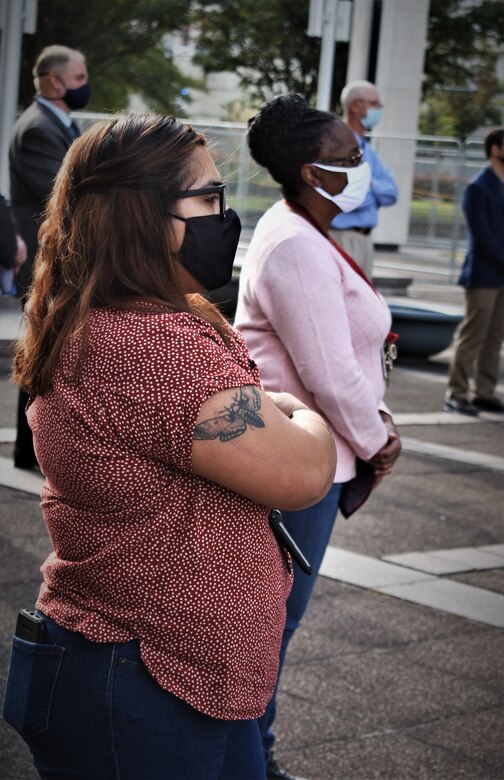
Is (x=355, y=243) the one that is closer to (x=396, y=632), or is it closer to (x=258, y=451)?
(x=396, y=632)

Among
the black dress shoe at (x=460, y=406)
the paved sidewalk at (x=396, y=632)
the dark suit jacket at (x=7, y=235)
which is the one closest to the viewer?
the paved sidewalk at (x=396, y=632)

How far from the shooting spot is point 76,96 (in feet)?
22.8

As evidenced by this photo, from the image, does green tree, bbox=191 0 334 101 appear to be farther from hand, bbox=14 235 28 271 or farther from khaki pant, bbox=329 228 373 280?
hand, bbox=14 235 28 271

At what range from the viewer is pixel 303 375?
3.26 meters

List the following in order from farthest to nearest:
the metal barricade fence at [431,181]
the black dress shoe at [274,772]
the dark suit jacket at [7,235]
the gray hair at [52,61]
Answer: the metal barricade fence at [431,181]
the gray hair at [52,61]
the dark suit jacket at [7,235]
the black dress shoe at [274,772]

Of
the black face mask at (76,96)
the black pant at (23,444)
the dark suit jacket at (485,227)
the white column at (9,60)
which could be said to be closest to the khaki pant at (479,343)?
the dark suit jacket at (485,227)

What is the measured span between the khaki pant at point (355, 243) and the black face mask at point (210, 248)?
19.6 ft

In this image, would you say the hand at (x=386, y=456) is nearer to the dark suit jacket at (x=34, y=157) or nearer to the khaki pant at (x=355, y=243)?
the dark suit jacket at (x=34, y=157)

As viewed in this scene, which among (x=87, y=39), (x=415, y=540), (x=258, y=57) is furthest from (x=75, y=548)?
(x=258, y=57)

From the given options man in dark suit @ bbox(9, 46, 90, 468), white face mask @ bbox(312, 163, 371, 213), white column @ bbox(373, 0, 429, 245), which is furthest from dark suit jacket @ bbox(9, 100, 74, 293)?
white column @ bbox(373, 0, 429, 245)

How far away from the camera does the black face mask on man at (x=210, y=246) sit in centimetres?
209

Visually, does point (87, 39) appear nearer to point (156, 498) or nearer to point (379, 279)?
point (379, 279)

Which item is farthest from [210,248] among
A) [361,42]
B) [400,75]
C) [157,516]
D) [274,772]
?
[400,75]

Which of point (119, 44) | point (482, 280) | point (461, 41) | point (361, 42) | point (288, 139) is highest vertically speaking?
point (461, 41)
